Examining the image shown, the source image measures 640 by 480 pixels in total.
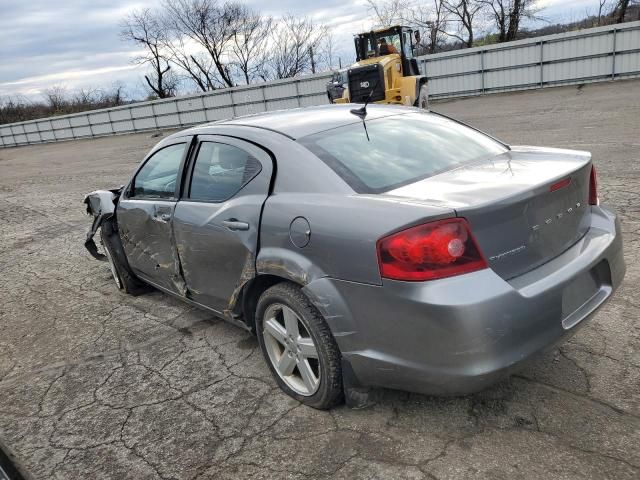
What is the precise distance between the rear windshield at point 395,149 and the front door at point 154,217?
128cm

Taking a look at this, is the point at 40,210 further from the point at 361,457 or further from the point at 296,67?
the point at 296,67

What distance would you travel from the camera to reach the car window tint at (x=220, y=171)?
3090 mm

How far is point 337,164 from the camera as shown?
2.73 meters

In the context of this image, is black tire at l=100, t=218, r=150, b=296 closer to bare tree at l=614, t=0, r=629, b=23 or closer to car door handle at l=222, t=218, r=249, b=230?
car door handle at l=222, t=218, r=249, b=230

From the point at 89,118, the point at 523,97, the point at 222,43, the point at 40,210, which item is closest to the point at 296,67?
the point at 222,43

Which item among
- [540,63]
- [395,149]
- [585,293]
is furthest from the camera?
[540,63]

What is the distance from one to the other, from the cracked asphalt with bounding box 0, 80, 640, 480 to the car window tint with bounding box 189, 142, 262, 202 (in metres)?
1.10

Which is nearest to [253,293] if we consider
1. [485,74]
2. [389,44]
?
[389,44]

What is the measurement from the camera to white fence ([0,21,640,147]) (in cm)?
1959

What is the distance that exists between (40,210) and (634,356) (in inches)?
412

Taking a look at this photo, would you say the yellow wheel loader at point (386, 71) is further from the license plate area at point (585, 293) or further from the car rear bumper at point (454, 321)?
the car rear bumper at point (454, 321)

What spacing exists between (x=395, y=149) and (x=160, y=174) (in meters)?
1.97

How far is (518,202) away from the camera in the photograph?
231cm

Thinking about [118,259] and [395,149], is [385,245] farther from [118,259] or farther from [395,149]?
[118,259]
